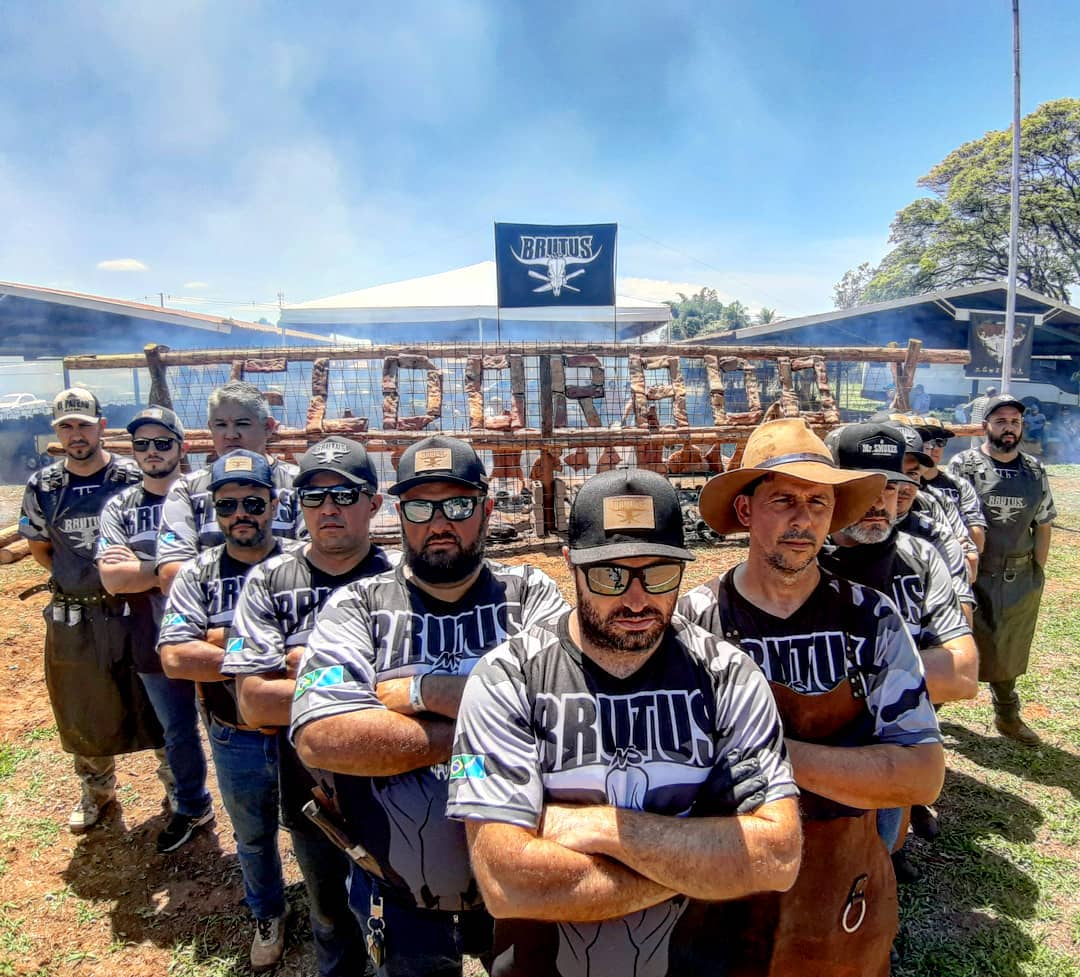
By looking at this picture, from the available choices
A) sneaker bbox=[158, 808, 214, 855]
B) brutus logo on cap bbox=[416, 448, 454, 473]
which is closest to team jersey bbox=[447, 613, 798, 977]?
brutus logo on cap bbox=[416, 448, 454, 473]

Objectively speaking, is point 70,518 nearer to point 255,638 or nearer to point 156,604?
point 156,604

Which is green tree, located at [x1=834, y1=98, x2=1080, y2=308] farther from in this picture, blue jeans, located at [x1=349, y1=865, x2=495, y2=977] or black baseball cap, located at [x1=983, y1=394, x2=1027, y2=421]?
blue jeans, located at [x1=349, y1=865, x2=495, y2=977]

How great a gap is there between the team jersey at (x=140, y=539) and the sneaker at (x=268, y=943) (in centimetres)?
152

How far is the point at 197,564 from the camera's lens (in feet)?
9.39

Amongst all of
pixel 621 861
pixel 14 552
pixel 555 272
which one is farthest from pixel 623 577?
pixel 555 272

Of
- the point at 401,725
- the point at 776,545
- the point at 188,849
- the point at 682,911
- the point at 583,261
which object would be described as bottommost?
the point at 188,849

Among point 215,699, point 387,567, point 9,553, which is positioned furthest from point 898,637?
point 9,553

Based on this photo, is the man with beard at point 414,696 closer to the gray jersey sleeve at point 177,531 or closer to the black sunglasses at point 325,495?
the black sunglasses at point 325,495

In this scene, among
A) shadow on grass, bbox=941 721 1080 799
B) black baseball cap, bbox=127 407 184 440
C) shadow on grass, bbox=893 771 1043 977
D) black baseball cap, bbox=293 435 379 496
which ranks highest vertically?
black baseball cap, bbox=127 407 184 440

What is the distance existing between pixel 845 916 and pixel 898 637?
886mm

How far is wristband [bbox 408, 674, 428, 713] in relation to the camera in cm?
194

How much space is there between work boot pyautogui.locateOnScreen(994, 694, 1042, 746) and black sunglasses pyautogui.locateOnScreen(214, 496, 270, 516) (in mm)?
5369

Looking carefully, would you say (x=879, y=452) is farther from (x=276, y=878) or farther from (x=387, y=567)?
(x=276, y=878)

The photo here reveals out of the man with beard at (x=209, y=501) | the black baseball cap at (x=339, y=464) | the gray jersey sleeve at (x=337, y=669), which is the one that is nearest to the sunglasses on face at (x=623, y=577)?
the gray jersey sleeve at (x=337, y=669)
